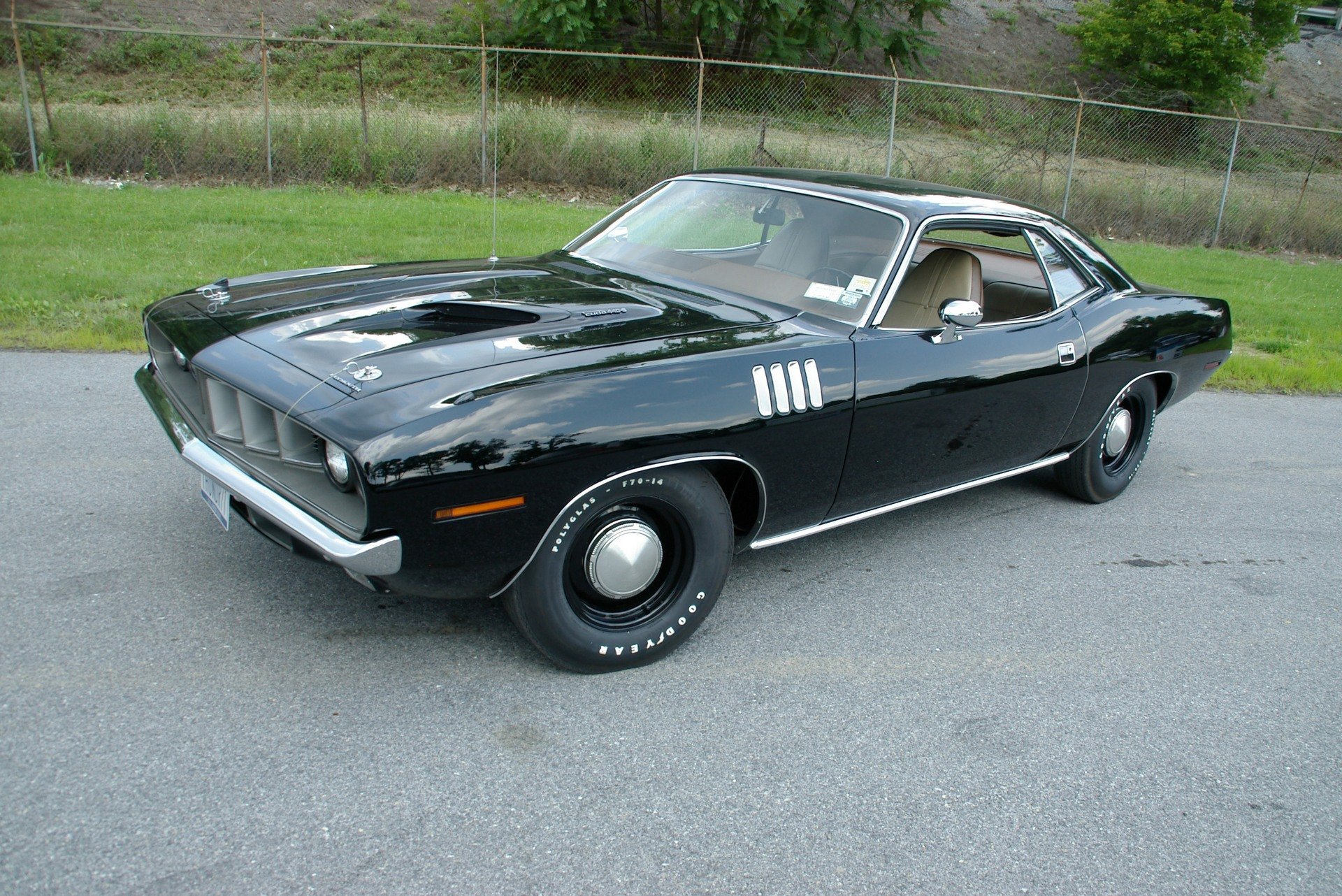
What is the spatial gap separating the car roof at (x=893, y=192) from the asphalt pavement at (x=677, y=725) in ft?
4.50

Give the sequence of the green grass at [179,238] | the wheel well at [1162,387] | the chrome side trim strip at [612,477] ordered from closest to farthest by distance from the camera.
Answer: the chrome side trim strip at [612,477]
the wheel well at [1162,387]
the green grass at [179,238]

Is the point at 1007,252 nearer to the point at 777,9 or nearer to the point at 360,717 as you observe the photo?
the point at 360,717

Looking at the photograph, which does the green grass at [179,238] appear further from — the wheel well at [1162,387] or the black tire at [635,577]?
the wheel well at [1162,387]

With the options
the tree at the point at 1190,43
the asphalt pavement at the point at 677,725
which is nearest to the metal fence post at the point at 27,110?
the asphalt pavement at the point at 677,725

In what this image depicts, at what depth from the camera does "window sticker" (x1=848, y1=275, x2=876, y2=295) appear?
371 cm

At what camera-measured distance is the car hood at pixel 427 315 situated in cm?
294

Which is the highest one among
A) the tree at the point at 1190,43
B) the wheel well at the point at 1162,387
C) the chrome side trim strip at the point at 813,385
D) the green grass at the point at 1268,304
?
the tree at the point at 1190,43

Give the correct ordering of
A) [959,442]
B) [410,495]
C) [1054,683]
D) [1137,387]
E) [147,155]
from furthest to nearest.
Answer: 1. [147,155]
2. [1137,387]
3. [959,442]
4. [1054,683]
5. [410,495]

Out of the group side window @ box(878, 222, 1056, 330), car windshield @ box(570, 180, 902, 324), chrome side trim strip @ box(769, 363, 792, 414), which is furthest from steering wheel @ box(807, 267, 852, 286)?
chrome side trim strip @ box(769, 363, 792, 414)

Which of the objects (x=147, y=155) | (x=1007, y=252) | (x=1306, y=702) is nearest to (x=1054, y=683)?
(x=1306, y=702)

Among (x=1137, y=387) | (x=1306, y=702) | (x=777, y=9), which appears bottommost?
(x=1306, y=702)

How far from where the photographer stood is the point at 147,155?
11.8 metres

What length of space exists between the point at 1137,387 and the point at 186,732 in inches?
168

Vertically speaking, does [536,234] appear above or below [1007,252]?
below
